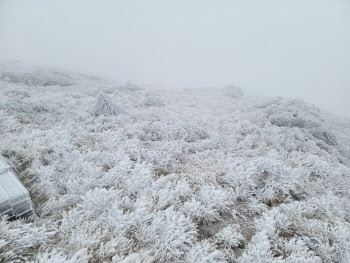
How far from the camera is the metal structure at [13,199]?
2.67m

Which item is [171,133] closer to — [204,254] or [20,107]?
[204,254]

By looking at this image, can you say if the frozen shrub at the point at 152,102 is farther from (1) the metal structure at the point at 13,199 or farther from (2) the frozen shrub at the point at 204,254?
(2) the frozen shrub at the point at 204,254

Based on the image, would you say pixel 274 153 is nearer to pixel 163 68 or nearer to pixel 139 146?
pixel 139 146

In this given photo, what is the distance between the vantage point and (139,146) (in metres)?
5.35

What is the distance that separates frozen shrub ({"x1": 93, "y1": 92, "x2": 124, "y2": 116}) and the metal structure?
4.87 meters

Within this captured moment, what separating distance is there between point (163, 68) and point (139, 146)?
4405cm

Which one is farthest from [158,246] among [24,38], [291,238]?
[24,38]

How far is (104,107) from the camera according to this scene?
7.79 meters

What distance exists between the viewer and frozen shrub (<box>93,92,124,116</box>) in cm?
766

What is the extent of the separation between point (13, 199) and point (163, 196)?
2125 mm

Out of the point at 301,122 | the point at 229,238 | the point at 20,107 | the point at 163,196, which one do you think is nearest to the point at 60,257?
the point at 163,196

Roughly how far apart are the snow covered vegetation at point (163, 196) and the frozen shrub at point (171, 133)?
0.13 ft

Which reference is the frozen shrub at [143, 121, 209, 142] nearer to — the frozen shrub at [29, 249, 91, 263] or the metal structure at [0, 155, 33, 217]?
the metal structure at [0, 155, 33, 217]

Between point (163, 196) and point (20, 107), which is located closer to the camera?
point (163, 196)
